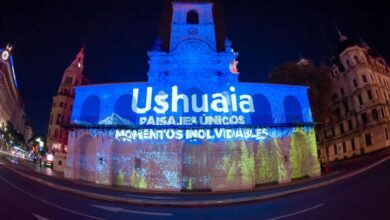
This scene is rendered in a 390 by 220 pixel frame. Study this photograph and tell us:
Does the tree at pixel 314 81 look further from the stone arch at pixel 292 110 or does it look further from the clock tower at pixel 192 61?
the clock tower at pixel 192 61

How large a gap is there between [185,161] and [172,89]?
6.41 metres

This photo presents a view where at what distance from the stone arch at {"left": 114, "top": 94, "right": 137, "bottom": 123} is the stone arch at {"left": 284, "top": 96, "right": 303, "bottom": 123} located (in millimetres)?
13803

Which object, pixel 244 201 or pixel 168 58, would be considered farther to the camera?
pixel 168 58

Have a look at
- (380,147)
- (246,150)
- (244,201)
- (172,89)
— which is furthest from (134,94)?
(380,147)

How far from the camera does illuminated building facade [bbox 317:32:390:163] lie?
37.1 metres

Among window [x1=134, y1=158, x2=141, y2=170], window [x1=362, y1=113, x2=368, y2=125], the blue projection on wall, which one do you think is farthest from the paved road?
window [x1=362, y1=113, x2=368, y2=125]

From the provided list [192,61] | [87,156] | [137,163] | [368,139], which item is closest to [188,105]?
[192,61]

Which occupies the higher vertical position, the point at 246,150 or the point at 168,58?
the point at 168,58

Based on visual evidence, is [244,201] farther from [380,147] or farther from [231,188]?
[380,147]

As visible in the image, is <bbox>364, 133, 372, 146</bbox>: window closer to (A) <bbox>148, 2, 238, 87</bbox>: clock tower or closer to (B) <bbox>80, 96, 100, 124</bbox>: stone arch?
(A) <bbox>148, 2, 238, 87</bbox>: clock tower

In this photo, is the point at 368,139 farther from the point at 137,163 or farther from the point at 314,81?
the point at 137,163

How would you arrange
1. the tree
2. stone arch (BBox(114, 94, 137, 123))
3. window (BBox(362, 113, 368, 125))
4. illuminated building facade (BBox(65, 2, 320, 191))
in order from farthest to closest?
1. window (BBox(362, 113, 368, 125))
2. the tree
3. stone arch (BBox(114, 94, 137, 123))
4. illuminated building facade (BBox(65, 2, 320, 191))

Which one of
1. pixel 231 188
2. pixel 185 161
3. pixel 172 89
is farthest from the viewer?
pixel 172 89

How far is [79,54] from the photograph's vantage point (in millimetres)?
56469
